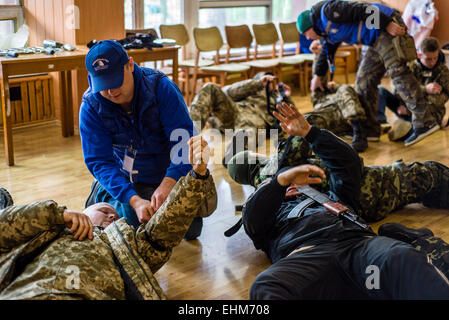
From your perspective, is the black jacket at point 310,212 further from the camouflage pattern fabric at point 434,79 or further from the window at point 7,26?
the window at point 7,26

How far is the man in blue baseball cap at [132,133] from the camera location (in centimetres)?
231

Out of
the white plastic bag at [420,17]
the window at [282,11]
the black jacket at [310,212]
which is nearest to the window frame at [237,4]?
the window at [282,11]

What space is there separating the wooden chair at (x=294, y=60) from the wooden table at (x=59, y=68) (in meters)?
2.02

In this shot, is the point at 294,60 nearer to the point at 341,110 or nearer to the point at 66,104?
the point at 341,110

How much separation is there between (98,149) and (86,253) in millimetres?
762

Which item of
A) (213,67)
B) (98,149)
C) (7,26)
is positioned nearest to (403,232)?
(98,149)

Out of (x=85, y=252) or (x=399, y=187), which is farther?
(x=399, y=187)

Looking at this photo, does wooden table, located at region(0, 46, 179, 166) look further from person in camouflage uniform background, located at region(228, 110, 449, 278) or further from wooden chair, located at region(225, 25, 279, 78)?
person in camouflage uniform background, located at region(228, 110, 449, 278)

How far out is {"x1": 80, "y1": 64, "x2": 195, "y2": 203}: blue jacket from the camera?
241 centimetres

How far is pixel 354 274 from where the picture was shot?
190cm

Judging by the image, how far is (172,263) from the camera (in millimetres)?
2451

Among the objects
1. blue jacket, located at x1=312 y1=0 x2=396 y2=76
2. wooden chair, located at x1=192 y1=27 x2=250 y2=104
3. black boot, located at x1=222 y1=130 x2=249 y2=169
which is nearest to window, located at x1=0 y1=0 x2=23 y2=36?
wooden chair, located at x1=192 y1=27 x2=250 y2=104
